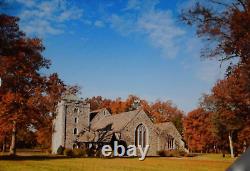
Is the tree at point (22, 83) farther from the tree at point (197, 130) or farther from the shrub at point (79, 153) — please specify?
the tree at point (197, 130)

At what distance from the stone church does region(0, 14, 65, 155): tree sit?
545 inches

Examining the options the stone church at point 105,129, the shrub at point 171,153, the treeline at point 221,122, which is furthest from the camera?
the shrub at point 171,153

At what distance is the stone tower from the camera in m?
52.6

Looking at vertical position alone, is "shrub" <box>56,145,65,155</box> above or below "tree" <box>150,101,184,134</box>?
below

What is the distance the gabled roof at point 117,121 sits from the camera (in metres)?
46.2

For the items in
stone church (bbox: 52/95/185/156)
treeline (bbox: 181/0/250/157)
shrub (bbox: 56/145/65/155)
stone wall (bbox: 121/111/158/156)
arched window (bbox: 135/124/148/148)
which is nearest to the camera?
treeline (bbox: 181/0/250/157)

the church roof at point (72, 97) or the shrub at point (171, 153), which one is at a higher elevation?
the church roof at point (72, 97)

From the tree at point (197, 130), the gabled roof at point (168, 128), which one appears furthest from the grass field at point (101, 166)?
the tree at point (197, 130)

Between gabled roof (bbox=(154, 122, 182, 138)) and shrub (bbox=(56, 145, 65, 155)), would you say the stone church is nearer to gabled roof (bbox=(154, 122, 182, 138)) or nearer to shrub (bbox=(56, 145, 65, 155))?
gabled roof (bbox=(154, 122, 182, 138))

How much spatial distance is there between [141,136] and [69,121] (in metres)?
12.0

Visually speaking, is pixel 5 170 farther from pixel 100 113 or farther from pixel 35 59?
pixel 100 113

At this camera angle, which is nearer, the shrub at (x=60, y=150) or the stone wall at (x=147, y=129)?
the stone wall at (x=147, y=129)

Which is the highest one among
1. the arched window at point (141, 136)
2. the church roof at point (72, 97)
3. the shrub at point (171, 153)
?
the church roof at point (72, 97)

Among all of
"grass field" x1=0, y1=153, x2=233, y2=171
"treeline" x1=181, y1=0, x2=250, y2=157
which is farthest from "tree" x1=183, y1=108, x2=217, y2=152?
"grass field" x1=0, y1=153, x2=233, y2=171
